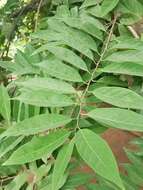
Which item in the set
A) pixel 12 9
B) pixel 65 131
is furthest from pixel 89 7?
pixel 12 9

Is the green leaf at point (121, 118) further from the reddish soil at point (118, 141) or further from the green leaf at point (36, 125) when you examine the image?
the reddish soil at point (118, 141)

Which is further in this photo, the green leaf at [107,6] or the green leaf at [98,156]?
the green leaf at [107,6]

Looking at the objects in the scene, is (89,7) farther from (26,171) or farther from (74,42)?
(26,171)

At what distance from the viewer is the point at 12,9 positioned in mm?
1091

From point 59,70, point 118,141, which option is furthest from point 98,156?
point 118,141

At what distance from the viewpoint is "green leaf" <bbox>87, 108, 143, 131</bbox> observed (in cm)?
49

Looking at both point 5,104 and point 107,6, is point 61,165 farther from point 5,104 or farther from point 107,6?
point 107,6

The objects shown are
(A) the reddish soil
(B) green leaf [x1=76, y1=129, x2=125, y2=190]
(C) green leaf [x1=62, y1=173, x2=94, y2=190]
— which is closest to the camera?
(B) green leaf [x1=76, y1=129, x2=125, y2=190]

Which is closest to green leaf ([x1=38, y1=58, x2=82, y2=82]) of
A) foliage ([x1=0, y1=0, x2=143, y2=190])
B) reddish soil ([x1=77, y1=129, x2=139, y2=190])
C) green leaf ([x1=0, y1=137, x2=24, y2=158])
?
foliage ([x1=0, y1=0, x2=143, y2=190])

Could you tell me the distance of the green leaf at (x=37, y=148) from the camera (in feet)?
1.65

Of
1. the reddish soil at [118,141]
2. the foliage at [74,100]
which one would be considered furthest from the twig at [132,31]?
the reddish soil at [118,141]

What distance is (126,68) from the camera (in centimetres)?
56

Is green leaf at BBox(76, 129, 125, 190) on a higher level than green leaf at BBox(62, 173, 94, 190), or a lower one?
higher

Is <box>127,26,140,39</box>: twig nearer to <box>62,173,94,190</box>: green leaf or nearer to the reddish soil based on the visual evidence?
<box>62,173,94,190</box>: green leaf
